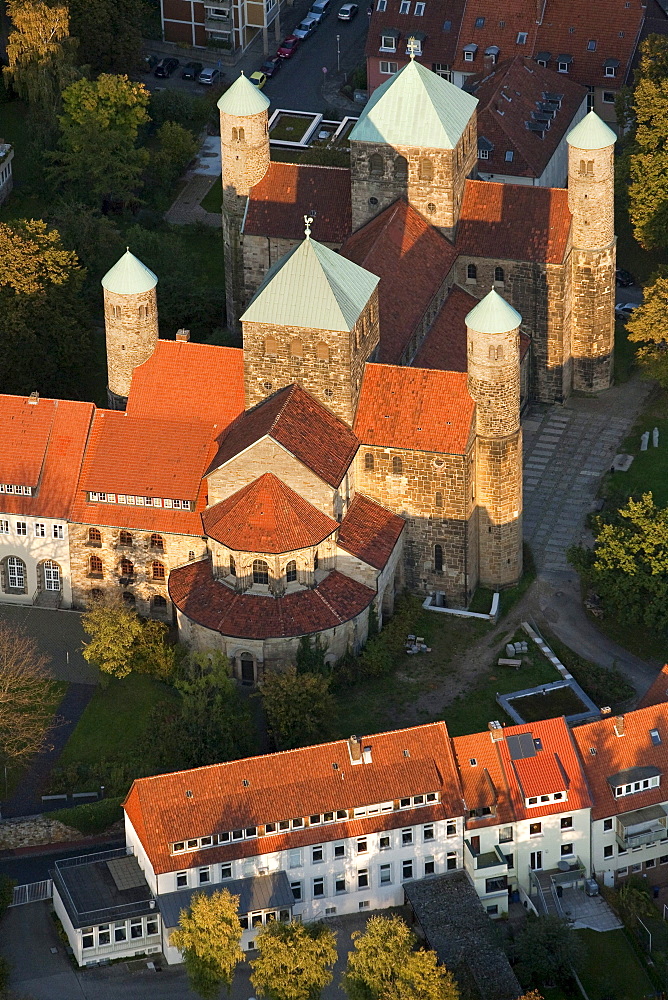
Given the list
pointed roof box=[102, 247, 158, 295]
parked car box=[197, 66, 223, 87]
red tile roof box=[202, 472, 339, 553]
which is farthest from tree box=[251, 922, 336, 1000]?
parked car box=[197, 66, 223, 87]

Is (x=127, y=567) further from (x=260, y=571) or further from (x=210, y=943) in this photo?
(x=210, y=943)

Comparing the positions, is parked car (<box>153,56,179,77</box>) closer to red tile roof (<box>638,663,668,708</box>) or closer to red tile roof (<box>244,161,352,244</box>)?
red tile roof (<box>244,161,352,244</box>)

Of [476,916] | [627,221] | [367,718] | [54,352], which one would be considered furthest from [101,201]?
[476,916]

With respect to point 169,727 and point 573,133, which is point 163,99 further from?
point 169,727

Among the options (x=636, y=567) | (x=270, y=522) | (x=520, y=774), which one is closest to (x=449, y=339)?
(x=636, y=567)

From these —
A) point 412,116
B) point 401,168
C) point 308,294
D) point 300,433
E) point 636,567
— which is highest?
point 412,116

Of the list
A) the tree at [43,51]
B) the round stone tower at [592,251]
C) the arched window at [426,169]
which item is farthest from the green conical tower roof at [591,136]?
the tree at [43,51]
